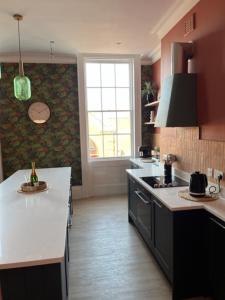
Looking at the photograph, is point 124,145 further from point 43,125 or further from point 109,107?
point 43,125

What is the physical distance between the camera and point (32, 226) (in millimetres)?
1674

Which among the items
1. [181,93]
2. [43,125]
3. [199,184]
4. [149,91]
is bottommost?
[199,184]

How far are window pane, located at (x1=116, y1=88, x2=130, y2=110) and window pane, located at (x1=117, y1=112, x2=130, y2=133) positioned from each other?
0.13 metres

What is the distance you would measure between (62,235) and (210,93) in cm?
193

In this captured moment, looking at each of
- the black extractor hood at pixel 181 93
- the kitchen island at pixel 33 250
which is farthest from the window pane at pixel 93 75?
the kitchen island at pixel 33 250

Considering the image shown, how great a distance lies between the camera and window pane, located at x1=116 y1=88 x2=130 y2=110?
17.0 ft

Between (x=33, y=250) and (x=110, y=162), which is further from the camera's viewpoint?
(x=110, y=162)

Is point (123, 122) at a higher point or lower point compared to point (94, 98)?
lower

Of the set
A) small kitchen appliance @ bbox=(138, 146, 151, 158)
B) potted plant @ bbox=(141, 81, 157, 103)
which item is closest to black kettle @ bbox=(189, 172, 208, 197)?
small kitchen appliance @ bbox=(138, 146, 151, 158)

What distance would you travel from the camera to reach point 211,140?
241 centimetres

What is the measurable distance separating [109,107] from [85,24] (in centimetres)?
209

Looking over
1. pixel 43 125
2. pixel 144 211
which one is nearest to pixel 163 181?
pixel 144 211

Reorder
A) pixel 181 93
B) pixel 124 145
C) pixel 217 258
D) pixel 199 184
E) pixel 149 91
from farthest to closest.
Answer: pixel 124 145, pixel 149 91, pixel 181 93, pixel 199 184, pixel 217 258

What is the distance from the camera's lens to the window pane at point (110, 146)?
521 centimetres
